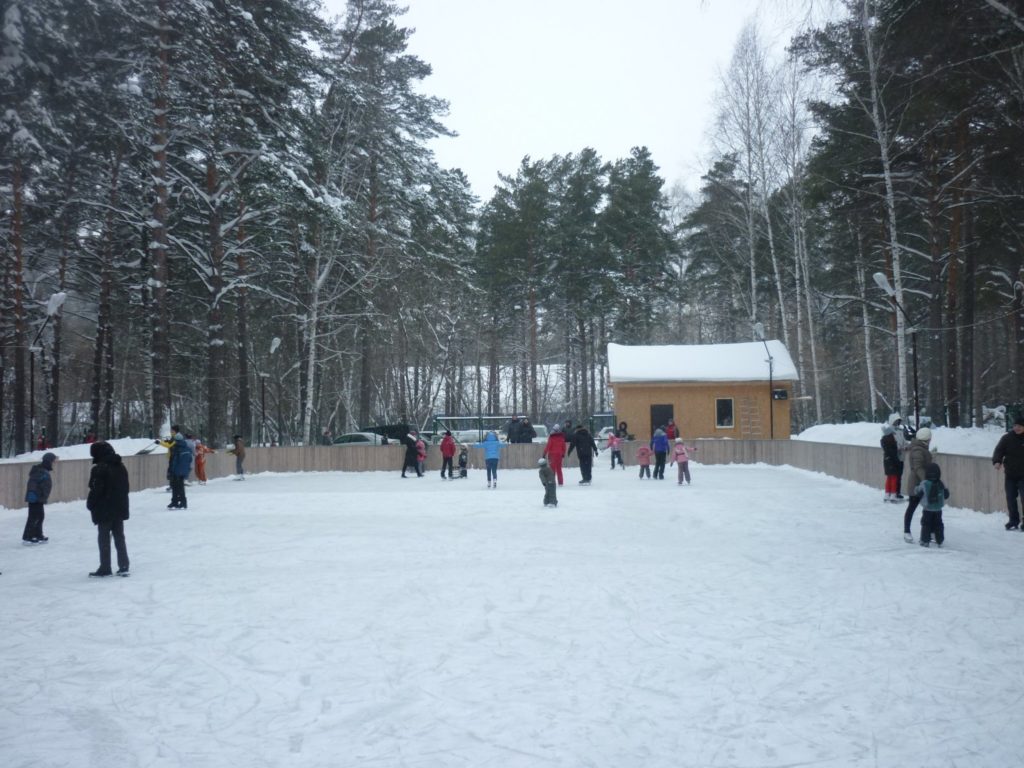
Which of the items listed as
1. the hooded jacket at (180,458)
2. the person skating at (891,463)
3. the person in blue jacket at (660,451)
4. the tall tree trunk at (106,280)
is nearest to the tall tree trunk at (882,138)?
the person in blue jacket at (660,451)

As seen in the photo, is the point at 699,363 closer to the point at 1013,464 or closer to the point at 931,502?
the point at 1013,464

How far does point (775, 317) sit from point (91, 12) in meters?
40.9

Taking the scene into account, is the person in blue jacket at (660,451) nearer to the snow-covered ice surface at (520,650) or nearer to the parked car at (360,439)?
the snow-covered ice surface at (520,650)

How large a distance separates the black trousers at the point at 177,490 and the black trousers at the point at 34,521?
4412 millimetres

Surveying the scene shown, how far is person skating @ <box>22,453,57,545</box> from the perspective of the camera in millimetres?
12141

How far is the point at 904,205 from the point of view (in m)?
26.4

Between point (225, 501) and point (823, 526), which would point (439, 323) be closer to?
point (225, 501)

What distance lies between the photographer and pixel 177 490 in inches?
676

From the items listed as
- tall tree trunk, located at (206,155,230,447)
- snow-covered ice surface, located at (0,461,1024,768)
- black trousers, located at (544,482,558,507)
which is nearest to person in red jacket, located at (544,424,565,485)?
black trousers, located at (544,482,558,507)

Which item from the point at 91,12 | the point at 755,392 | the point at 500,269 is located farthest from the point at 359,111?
the point at 755,392

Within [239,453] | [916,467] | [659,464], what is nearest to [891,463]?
[916,467]

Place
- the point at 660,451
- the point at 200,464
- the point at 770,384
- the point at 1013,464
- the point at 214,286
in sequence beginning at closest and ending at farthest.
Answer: the point at 1013,464 → the point at 660,451 → the point at 200,464 → the point at 214,286 → the point at 770,384

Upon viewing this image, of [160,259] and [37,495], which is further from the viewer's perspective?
[160,259]

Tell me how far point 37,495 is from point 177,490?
4.83m
